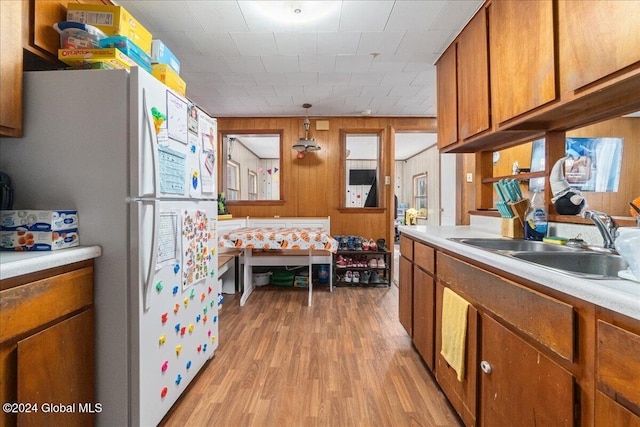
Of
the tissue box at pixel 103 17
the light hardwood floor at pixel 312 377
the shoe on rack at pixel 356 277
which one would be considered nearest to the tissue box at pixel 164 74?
the tissue box at pixel 103 17

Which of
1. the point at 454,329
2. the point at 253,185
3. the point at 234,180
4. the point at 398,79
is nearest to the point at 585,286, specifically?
the point at 454,329

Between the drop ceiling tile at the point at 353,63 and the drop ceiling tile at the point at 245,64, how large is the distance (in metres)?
0.73

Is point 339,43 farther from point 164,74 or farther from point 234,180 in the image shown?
point 234,180

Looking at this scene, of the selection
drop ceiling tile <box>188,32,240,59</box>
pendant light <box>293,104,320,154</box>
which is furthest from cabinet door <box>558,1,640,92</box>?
pendant light <box>293,104,320,154</box>

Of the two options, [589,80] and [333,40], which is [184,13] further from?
[589,80]

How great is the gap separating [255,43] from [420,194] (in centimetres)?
658

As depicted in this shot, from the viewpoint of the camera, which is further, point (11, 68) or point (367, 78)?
point (367, 78)

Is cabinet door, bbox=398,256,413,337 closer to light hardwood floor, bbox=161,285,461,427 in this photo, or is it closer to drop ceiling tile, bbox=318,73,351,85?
light hardwood floor, bbox=161,285,461,427

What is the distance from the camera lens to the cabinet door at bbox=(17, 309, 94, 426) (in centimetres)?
91

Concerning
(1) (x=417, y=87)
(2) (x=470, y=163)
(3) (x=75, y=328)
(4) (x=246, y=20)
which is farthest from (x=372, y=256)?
(3) (x=75, y=328)

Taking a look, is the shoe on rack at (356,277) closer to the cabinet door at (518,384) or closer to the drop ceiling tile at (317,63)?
the drop ceiling tile at (317,63)

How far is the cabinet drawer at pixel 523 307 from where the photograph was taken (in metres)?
0.77

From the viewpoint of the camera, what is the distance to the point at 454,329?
1371 millimetres

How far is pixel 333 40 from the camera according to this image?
2.20m
